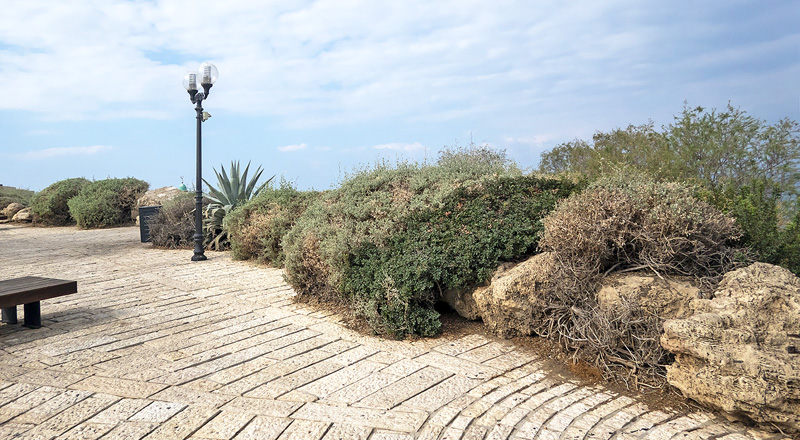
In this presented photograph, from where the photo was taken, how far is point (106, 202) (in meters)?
16.5

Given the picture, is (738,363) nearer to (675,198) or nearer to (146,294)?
(675,198)

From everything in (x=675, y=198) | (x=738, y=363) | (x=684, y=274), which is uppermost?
(x=675, y=198)

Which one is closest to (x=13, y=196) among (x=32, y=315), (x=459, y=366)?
(x=32, y=315)

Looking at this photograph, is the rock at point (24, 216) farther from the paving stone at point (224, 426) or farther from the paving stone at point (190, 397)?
the paving stone at point (224, 426)

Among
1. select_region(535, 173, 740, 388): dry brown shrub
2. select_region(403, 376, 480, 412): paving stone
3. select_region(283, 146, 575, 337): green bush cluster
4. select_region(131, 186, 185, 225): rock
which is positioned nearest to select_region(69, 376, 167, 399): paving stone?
select_region(403, 376, 480, 412): paving stone

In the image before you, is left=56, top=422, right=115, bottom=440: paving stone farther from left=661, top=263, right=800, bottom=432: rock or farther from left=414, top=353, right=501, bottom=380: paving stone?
left=661, top=263, right=800, bottom=432: rock

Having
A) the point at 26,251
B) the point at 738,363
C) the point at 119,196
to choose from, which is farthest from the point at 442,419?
the point at 119,196

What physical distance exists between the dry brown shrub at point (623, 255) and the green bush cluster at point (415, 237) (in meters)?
0.69

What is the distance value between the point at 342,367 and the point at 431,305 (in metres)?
1.34

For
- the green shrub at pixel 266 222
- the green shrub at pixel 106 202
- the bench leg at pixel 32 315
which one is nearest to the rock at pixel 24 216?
the green shrub at pixel 106 202

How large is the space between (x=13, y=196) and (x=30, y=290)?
23.6 metres

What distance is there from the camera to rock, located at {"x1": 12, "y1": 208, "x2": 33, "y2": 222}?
733 inches

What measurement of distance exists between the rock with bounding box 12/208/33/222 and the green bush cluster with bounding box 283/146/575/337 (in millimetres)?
17007

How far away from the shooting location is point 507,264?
5.02 m
